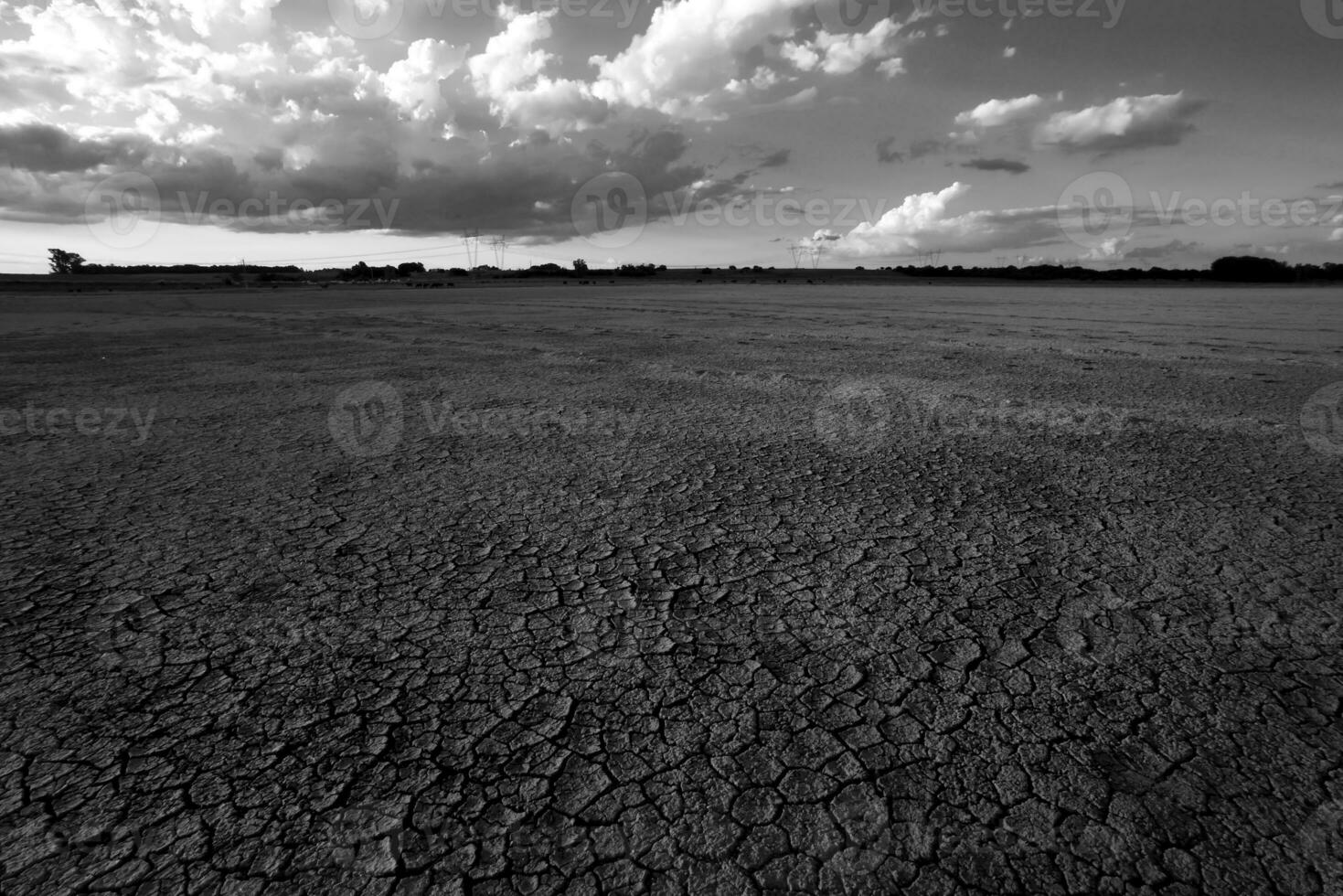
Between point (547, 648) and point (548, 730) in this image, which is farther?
point (547, 648)

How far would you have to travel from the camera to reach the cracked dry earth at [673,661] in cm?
137

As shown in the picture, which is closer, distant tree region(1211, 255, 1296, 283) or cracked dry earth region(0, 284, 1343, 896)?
cracked dry earth region(0, 284, 1343, 896)

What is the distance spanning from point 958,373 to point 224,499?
21.6ft

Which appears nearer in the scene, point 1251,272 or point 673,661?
point 673,661

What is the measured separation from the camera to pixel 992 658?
1.99 metres

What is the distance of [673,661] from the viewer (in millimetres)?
1985

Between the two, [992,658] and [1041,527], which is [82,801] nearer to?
[992,658]

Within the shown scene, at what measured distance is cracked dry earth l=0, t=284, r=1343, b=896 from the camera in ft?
4.49

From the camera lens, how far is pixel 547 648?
2045 mm

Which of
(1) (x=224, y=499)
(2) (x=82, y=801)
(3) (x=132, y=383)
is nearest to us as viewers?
(2) (x=82, y=801)

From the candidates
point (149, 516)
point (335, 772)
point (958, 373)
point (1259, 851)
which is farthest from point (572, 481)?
point (958, 373)

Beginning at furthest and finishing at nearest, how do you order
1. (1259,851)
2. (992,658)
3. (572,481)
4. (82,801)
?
(572,481) → (992,658) → (82,801) → (1259,851)

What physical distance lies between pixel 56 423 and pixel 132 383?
2.19 m

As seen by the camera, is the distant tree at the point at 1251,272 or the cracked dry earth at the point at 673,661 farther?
the distant tree at the point at 1251,272
